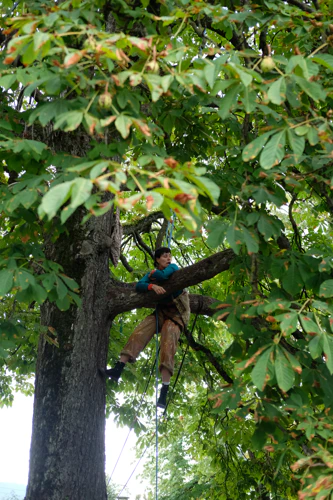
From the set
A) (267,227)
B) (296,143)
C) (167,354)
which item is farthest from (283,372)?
(167,354)

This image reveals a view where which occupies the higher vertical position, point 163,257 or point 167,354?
point 163,257

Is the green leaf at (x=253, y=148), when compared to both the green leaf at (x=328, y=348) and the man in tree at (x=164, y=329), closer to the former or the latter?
the green leaf at (x=328, y=348)

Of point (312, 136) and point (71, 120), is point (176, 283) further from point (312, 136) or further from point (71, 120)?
point (71, 120)

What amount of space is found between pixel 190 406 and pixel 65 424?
4579mm

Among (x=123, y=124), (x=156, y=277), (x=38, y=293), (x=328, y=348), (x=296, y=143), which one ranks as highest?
(x=296, y=143)

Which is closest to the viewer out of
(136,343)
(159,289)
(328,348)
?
(328,348)

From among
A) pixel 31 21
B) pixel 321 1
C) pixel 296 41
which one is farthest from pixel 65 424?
pixel 321 1

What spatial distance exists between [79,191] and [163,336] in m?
4.06

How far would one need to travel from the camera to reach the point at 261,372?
3.10 m

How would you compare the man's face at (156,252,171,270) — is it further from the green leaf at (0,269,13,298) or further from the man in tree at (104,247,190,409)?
the green leaf at (0,269,13,298)

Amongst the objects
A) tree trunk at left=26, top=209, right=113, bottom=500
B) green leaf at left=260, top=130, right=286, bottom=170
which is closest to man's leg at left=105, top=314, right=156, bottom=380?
tree trunk at left=26, top=209, right=113, bottom=500

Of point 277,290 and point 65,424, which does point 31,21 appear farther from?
point 65,424

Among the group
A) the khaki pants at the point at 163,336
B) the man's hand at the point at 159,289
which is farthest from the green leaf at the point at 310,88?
the khaki pants at the point at 163,336

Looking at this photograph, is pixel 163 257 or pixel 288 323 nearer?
pixel 288 323
